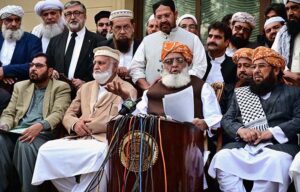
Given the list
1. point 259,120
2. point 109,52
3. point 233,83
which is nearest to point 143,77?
point 109,52

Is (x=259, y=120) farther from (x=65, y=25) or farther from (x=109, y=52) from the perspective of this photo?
(x=65, y=25)

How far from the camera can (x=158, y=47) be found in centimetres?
766

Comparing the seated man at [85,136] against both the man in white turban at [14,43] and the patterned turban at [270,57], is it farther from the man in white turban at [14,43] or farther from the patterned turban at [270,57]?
the patterned turban at [270,57]

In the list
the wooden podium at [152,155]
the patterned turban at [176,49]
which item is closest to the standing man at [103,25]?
the patterned turban at [176,49]

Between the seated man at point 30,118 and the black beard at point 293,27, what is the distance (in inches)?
103

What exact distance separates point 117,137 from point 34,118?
1.93 meters

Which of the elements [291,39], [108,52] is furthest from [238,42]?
[108,52]

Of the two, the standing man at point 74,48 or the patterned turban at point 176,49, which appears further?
the standing man at point 74,48

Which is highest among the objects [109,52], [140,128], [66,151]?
[109,52]

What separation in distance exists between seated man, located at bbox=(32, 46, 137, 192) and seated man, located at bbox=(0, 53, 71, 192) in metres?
0.23

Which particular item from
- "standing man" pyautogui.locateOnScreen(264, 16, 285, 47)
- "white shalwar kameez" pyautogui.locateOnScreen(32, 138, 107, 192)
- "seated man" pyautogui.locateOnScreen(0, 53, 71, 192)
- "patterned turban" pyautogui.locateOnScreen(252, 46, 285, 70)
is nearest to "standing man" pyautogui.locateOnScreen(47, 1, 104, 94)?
"seated man" pyautogui.locateOnScreen(0, 53, 71, 192)

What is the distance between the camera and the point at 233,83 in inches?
294

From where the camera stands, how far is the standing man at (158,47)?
7500 mm

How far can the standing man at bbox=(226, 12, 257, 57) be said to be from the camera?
808 cm
